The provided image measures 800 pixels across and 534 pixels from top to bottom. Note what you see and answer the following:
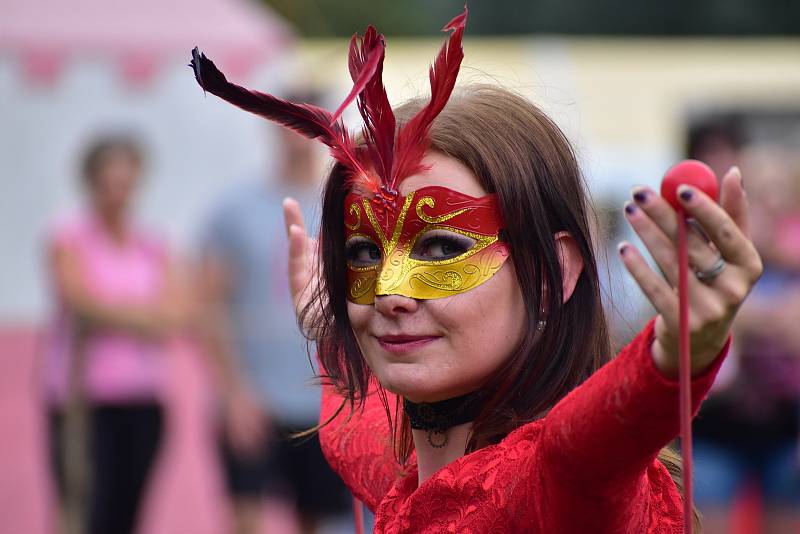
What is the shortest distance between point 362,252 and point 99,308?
143 inches

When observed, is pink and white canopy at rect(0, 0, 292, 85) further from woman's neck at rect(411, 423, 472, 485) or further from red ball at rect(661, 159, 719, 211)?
red ball at rect(661, 159, 719, 211)

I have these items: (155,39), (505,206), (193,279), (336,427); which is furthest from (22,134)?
(505,206)

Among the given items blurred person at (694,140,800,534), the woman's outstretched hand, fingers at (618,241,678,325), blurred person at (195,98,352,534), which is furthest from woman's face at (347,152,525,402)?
blurred person at (694,140,800,534)

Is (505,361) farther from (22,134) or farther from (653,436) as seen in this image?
(22,134)

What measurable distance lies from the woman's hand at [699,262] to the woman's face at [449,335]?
47 centimetres

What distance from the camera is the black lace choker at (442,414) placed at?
91.4 inches

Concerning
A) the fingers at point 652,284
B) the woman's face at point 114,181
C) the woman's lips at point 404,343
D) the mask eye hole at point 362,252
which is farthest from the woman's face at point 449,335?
the woman's face at point 114,181

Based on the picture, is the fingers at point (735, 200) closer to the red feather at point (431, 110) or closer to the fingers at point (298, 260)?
the red feather at point (431, 110)

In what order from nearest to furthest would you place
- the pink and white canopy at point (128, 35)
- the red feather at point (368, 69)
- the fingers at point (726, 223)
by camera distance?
1. the fingers at point (726, 223)
2. the red feather at point (368, 69)
3. the pink and white canopy at point (128, 35)

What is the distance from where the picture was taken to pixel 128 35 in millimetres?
7570

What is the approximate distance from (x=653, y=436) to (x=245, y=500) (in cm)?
431

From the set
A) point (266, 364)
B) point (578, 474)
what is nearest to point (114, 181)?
point (266, 364)

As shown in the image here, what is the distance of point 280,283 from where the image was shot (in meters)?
5.87

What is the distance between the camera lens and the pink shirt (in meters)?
5.79
